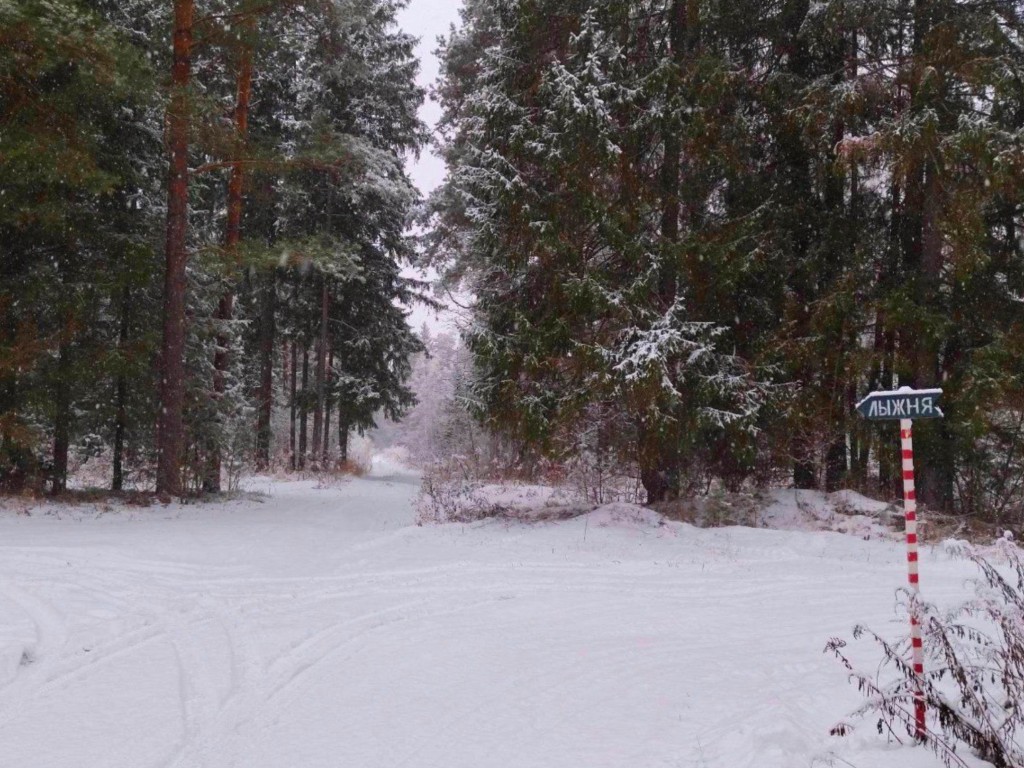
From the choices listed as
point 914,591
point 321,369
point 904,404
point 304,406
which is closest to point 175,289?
point 321,369

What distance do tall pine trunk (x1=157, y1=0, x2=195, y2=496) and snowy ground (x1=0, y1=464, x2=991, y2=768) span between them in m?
2.64

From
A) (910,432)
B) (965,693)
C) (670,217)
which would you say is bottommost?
(965,693)

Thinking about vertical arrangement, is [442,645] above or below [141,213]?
below

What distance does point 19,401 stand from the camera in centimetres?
1231

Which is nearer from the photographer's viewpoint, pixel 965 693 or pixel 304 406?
pixel 965 693

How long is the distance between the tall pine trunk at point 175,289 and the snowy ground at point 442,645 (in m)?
2.64

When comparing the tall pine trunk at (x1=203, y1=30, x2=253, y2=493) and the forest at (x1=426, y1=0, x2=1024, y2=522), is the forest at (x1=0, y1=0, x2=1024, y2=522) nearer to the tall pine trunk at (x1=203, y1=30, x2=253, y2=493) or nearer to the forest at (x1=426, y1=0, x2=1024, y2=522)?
the forest at (x1=426, y1=0, x2=1024, y2=522)

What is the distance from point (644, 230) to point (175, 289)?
821 cm

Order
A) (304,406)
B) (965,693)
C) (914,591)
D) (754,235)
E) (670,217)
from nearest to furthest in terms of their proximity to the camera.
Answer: (965,693), (914,591), (754,235), (670,217), (304,406)

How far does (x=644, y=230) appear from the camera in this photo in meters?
11.0

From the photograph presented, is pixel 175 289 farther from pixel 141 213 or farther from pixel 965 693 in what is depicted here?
pixel 965 693

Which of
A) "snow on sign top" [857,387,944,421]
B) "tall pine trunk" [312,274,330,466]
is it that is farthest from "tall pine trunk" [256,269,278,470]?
"snow on sign top" [857,387,944,421]

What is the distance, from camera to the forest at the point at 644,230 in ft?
33.0

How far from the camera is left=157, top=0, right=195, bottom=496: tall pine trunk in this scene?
12.8 meters
